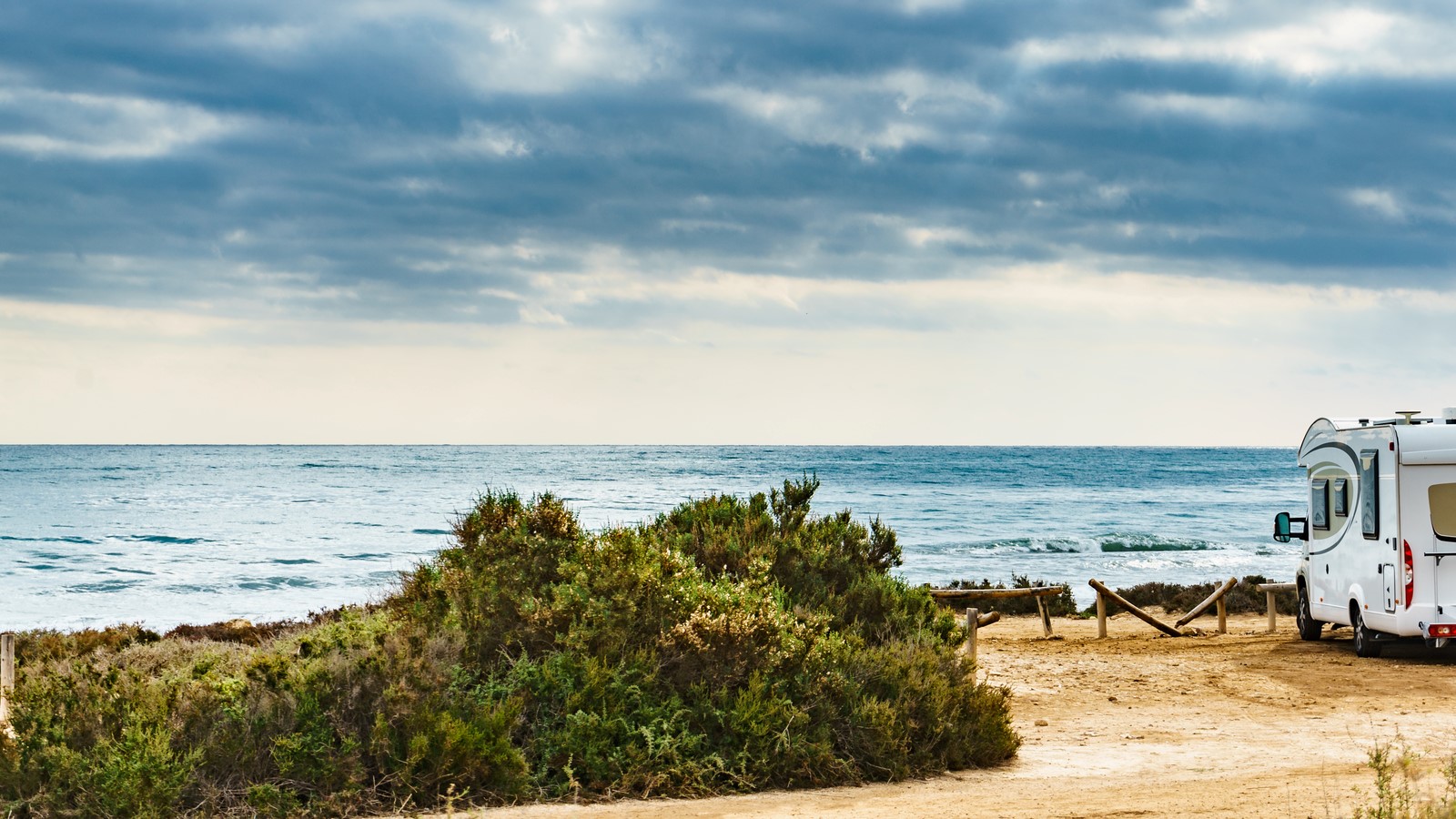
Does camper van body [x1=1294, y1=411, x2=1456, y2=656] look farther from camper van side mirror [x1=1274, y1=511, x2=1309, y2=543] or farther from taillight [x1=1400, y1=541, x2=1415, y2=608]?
camper van side mirror [x1=1274, y1=511, x2=1309, y2=543]

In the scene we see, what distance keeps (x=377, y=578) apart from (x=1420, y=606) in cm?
2197

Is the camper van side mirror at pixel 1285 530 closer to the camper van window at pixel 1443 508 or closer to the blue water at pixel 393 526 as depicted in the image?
the camper van window at pixel 1443 508

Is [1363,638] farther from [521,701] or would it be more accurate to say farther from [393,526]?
[393,526]

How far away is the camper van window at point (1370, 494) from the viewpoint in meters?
13.8

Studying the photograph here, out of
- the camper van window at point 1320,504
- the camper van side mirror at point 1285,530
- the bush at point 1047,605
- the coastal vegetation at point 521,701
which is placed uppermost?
the camper van window at point 1320,504

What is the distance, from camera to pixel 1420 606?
13.3m

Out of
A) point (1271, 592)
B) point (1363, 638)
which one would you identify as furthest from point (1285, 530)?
point (1271, 592)

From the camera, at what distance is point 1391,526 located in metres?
13.4

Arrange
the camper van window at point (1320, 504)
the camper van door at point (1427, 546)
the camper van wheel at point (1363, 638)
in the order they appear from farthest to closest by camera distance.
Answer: the camper van window at point (1320, 504)
the camper van wheel at point (1363, 638)
the camper van door at point (1427, 546)

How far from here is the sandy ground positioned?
7.57 metres

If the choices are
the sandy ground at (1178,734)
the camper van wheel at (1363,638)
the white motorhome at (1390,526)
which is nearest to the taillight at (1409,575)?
the white motorhome at (1390,526)

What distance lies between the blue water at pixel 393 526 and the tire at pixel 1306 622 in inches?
411

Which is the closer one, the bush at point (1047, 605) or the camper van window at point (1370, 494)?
the camper van window at point (1370, 494)

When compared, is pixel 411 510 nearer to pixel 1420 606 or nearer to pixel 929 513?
pixel 929 513
